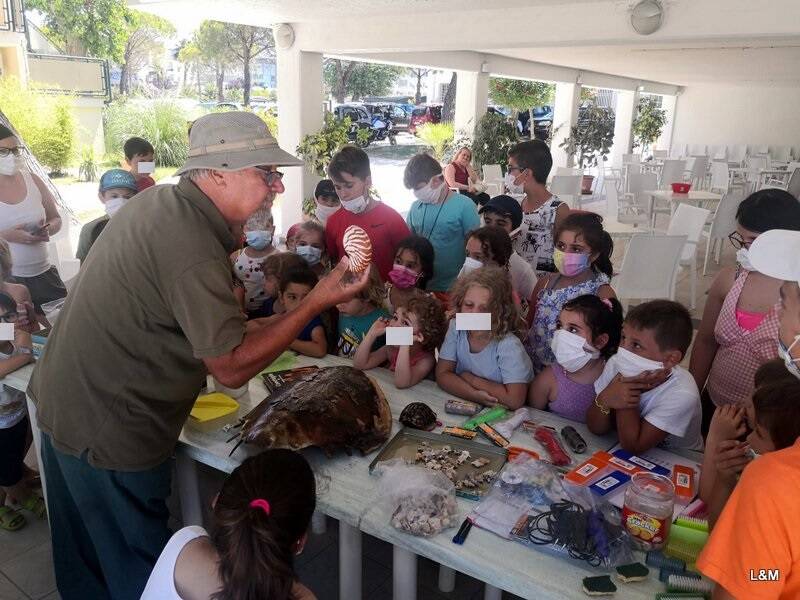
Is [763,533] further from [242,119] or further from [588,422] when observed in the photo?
[242,119]

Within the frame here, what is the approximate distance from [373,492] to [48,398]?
3.20ft

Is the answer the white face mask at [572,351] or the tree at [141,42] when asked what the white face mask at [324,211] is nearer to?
the white face mask at [572,351]

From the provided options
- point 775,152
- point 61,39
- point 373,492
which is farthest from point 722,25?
point 61,39

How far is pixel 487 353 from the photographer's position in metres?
2.33

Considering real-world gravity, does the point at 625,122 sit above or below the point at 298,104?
above

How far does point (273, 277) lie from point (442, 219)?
1.16m

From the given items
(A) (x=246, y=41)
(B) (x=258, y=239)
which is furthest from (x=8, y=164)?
(A) (x=246, y=41)

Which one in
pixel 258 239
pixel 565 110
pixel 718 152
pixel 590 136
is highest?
pixel 565 110

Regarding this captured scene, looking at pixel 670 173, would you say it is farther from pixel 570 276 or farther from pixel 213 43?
pixel 213 43

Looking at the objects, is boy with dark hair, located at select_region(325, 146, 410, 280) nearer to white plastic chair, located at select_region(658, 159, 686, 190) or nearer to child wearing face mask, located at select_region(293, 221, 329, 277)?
child wearing face mask, located at select_region(293, 221, 329, 277)

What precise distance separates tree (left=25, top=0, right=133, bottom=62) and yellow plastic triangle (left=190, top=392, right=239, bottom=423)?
73.8ft

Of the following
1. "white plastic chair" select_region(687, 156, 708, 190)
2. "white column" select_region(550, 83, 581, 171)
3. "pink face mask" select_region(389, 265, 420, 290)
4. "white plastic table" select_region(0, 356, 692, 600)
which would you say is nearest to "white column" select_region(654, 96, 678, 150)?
"white column" select_region(550, 83, 581, 171)

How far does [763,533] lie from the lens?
0.94 meters

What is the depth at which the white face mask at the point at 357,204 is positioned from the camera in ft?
11.0
